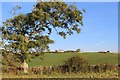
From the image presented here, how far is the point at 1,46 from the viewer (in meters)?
34.5

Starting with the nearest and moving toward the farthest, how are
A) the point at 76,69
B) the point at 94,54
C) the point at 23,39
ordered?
the point at 76,69 → the point at 23,39 → the point at 94,54

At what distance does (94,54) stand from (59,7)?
15243 mm

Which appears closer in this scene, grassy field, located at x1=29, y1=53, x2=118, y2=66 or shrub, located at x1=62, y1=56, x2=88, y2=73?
shrub, located at x1=62, y1=56, x2=88, y2=73

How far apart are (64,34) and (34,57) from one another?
425 centimetres

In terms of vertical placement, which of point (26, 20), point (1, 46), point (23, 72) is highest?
point (26, 20)

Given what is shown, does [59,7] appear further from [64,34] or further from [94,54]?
[94,54]

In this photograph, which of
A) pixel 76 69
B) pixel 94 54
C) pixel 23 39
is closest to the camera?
pixel 76 69

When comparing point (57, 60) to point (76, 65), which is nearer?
point (76, 65)

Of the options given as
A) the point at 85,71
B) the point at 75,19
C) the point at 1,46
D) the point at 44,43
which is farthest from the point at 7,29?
the point at 85,71

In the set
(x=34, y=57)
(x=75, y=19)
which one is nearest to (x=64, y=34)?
(x=75, y=19)

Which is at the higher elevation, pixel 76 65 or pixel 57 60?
pixel 57 60

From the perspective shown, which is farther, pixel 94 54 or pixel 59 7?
pixel 94 54

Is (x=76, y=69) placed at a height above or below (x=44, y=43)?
below

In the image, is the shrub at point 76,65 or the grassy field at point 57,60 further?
the grassy field at point 57,60
